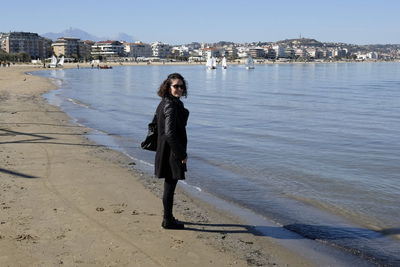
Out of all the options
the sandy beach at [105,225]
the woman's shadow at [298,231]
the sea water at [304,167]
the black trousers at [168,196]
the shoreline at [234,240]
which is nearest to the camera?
the sandy beach at [105,225]

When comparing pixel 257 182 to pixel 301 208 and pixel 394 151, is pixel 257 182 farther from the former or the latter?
pixel 394 151

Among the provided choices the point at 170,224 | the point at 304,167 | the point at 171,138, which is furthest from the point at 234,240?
the point at 304,167

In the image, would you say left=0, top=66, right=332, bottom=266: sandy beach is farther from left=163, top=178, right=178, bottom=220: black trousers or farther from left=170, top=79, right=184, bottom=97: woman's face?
left=170, top=79, right=184, bottom=97: woman's face

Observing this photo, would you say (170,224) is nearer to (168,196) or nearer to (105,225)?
(168,196)

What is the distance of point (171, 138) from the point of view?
599 cm

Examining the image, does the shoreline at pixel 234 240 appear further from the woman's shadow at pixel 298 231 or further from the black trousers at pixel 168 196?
the black trousers at pixel 168 196

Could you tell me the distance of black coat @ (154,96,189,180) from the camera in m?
5.97

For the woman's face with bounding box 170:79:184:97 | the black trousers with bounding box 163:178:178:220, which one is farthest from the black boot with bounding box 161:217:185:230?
the woman's face with bounding box 170:79:184:97

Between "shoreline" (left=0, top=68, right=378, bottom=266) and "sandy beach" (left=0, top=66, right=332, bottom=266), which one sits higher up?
"sandy beach" (left=0, top=66, right=332, bottom=266)

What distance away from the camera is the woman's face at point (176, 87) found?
598 cm

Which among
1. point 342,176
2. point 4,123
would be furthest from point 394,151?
point 4,123

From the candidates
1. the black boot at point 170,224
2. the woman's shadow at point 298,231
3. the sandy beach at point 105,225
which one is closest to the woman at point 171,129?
the black boot at point 170,224

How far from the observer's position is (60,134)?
634 inches

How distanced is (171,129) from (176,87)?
1.70 ft
